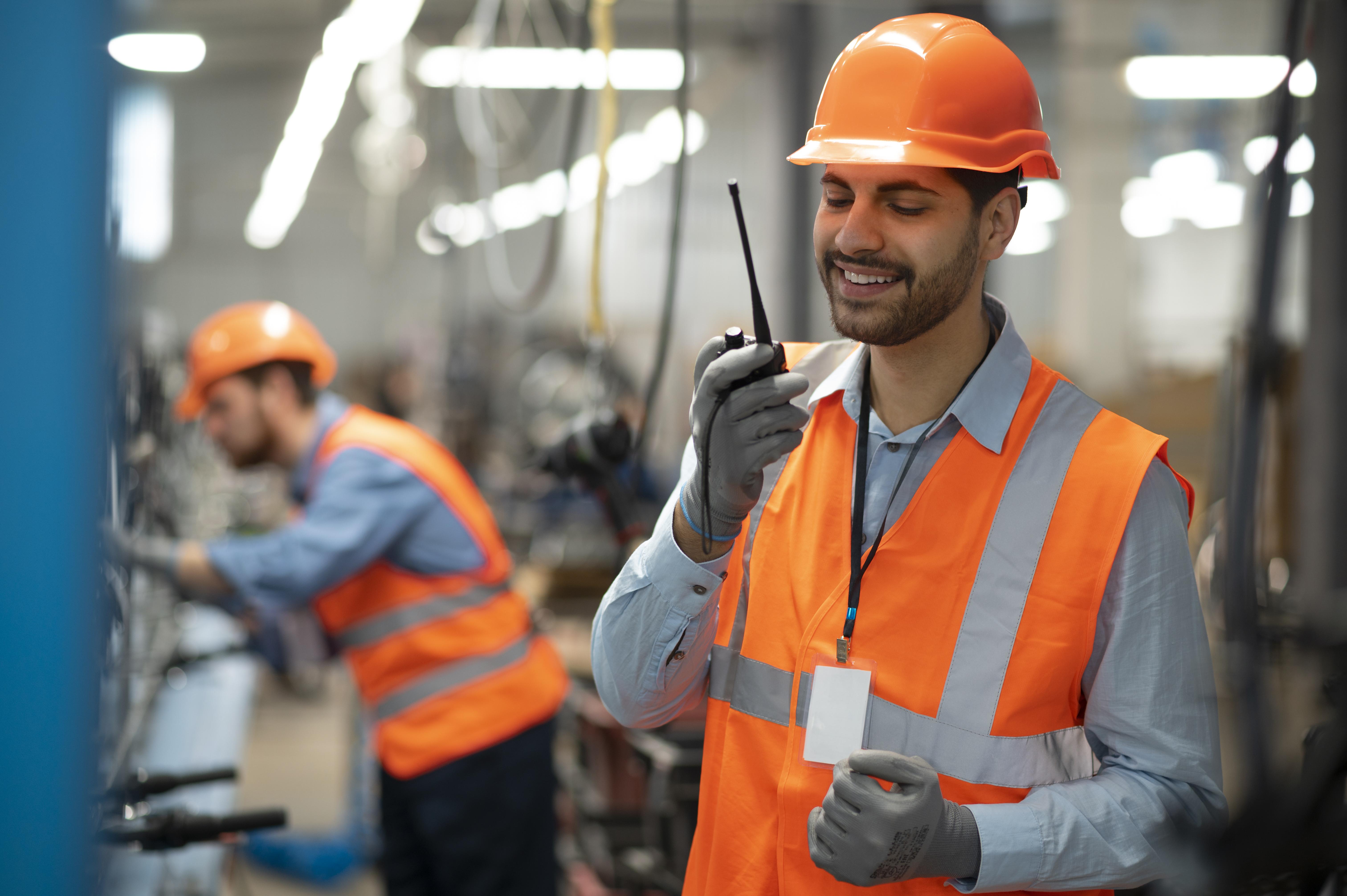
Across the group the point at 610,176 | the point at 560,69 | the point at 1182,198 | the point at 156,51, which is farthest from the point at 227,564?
the point at 1182,198

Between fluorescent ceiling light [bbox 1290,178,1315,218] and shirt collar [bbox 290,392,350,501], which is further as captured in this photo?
fluorescent ceiling light [bbox 1290,178,1315,218]

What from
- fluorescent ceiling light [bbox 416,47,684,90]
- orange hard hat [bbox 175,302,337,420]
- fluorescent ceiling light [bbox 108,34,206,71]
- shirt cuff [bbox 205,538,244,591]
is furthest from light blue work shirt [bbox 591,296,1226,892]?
fluorescent ceiling light [bbox 416,47,684,90]

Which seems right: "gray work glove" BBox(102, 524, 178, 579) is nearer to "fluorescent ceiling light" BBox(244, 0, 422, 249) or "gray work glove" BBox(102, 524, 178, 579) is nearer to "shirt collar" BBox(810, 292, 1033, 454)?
"shirt collar" BBox(810, 292, 1033, 454)

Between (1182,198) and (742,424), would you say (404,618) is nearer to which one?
(742,424)

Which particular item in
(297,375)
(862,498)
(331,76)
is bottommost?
(297,375)

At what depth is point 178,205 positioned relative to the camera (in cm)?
1714

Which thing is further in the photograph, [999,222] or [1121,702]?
[999,222]

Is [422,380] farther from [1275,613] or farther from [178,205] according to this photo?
[178,205]

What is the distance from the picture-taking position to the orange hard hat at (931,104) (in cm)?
134

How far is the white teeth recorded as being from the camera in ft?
4.42

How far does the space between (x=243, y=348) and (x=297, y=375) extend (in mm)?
160

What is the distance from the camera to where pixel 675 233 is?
2160mm

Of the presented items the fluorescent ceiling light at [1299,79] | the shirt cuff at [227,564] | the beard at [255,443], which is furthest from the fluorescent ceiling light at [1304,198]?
the shirt cuff at [227,564]

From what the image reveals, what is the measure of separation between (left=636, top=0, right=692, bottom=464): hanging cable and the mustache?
619 mm
